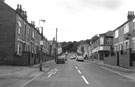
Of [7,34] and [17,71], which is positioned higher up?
[7,34]

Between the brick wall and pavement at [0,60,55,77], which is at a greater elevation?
the brick wall

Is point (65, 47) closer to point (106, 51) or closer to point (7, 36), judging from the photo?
point (106, 51)

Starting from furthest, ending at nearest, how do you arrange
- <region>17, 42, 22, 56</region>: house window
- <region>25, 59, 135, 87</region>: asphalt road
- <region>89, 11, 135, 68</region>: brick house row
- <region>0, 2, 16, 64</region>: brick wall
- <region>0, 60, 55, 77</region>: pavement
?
1. <region>17, 42, 22, 56</region>: house window
2. <region>0, 2, 16, 64</region>: brick wall
3. <region>89, 11, 135, 68</region>: brick house row
4. <region>0, 60, 55, 77</region>: pavement
5. <region>25, 59, 135, 87</region>: asphalt road

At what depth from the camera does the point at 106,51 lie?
71062 mm

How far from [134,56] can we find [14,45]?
16.8m

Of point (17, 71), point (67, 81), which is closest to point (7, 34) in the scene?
point (17, 71)

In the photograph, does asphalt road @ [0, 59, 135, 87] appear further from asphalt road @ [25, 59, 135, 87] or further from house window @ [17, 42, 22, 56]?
house window @ [17, 42, 22, 56]

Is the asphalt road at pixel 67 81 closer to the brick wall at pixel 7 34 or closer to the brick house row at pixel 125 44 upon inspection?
the brick house row at pixel 125 44

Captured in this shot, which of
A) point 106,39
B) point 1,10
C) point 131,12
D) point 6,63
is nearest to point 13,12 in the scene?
point 1,10

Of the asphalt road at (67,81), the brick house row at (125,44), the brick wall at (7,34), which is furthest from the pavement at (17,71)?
the brick house row at (125,44)

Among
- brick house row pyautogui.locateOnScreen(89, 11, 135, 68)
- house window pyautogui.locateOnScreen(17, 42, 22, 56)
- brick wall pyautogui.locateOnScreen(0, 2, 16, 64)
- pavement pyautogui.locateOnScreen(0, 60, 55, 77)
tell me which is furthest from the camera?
house window pyautogui.locateOnScreen(17, 42, 22, 56)

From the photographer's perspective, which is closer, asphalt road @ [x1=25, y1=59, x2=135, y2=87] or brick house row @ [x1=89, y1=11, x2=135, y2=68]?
asphalt road @ [x1=25, y1=59, x2=135, y2=87]

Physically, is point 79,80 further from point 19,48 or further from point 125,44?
point 125,44

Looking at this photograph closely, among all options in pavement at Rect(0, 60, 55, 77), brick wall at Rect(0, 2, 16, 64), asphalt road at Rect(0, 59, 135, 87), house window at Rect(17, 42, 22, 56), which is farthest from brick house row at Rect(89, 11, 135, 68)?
brick wall at Rect(0, 2, 16, 64)
